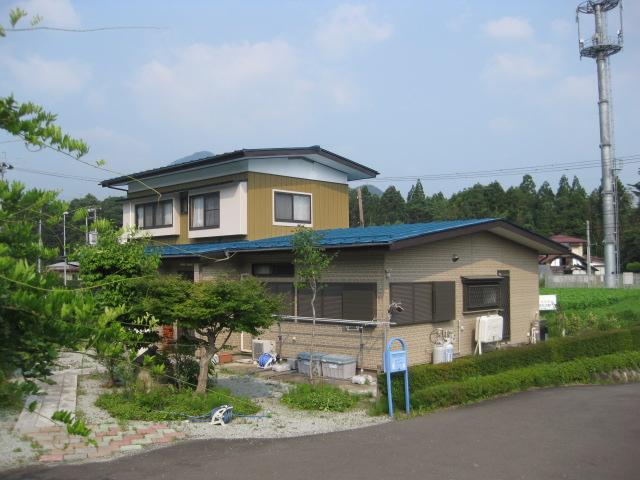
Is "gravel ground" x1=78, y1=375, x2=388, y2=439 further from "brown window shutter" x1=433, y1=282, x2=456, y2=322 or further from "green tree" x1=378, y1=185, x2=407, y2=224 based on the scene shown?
"green tree" x1=378, y1=185, x2=407, y2=224

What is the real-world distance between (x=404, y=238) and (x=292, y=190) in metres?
7.85

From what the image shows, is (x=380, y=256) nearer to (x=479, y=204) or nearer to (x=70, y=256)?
(x=70, y=256)

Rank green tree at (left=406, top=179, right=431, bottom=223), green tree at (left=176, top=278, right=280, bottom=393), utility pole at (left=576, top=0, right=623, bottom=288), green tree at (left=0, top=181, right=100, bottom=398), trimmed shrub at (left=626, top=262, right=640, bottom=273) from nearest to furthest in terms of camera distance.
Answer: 1. green tree at (left=0, top=181, right=100, bottom=398)
2. green tree at (left=176, top=278, right=280, bottom=393)
3. utility pole at (left=576, top=0, right=623, bottom=288)
4. trimmed shrub at (left=626, top=262, right=640, bottom=273)
5. green tree at (left=406, top=179, right=431, bottom=223)

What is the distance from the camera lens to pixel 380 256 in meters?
14.2

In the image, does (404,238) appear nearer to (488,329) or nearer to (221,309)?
(488,329)

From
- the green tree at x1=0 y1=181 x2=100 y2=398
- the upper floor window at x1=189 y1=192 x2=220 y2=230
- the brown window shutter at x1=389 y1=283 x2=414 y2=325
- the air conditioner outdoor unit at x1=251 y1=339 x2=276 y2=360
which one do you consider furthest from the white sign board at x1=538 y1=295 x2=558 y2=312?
the green tree at x1=0 y1=181 x2=100 y2=398

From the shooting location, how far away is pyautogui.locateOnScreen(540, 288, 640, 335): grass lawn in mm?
20578

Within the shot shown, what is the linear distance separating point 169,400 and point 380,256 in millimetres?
6052

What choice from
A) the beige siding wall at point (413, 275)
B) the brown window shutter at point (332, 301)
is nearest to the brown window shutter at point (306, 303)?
the brown window shutter at point (332, 301)

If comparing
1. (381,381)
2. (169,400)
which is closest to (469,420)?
(381,381)

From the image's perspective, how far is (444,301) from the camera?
51.2ft

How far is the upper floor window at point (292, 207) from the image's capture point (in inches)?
795

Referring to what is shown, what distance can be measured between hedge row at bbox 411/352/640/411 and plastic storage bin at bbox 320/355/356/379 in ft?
9.32

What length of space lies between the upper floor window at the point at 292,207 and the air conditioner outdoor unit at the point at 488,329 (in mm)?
7249
